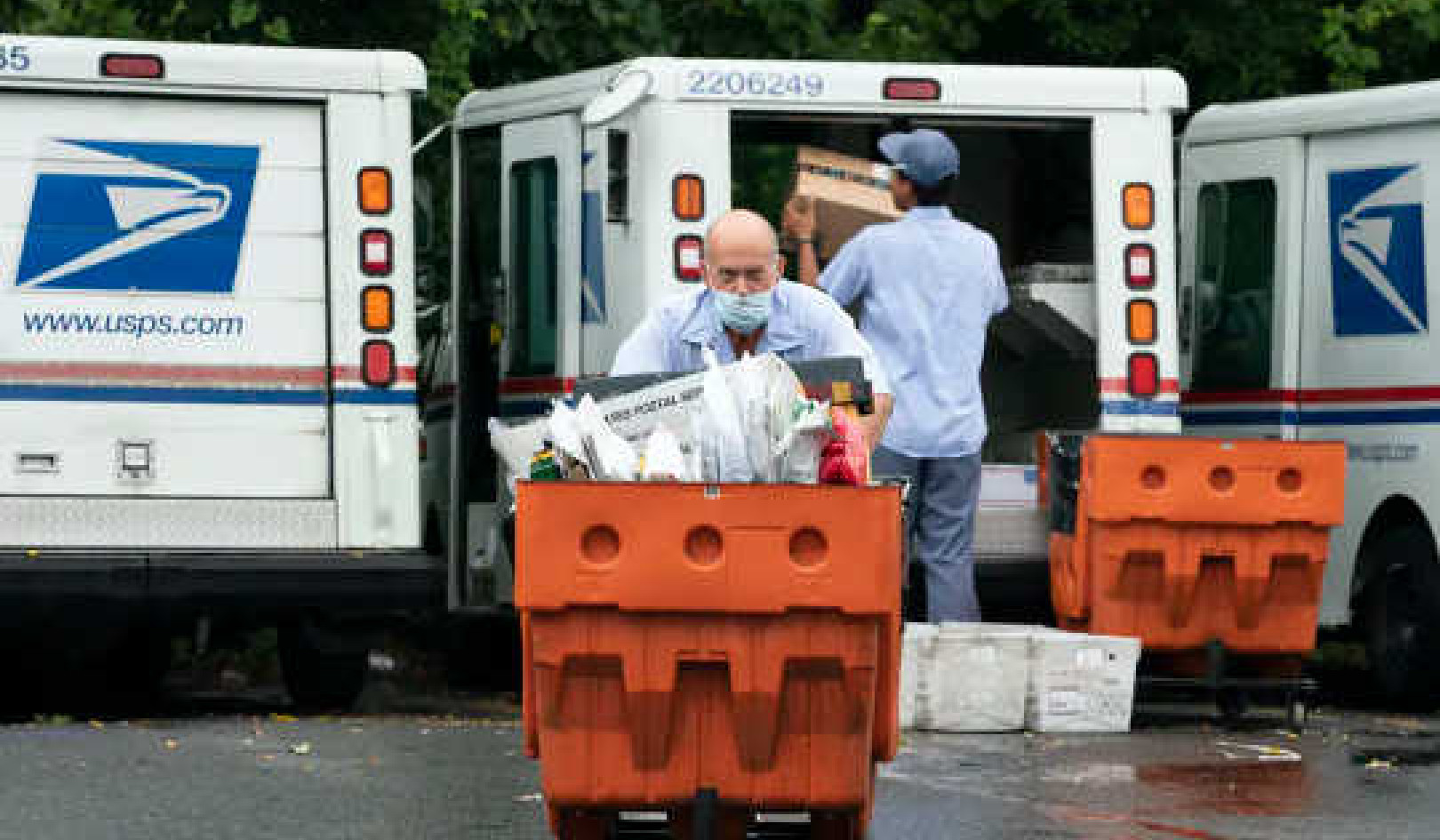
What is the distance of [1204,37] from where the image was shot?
17000mm

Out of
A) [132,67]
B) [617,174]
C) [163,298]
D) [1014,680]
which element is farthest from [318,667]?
[1014,680]

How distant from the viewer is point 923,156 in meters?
12.2

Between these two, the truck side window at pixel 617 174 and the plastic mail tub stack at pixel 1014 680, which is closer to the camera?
the plastic mail tub stack at pixel 1014 680

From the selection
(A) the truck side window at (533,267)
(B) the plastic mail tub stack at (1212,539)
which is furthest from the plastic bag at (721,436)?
(A) the truck side window at (533,267)

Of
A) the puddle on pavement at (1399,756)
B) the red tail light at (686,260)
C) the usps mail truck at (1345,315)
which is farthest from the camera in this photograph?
the usps mail truck at (1345,315)

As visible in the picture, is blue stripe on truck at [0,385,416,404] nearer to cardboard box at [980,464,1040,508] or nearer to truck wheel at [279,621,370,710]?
truck wheel at [279,621,370,710]

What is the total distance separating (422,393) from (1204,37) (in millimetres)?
4766

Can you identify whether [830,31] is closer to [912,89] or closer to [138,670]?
[912,89]

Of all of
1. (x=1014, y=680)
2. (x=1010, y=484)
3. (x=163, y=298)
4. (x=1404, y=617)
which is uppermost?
(x=163, y=298)

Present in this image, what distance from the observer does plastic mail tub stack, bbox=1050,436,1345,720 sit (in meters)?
11.6

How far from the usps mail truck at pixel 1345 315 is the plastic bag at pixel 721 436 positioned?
6.11 m

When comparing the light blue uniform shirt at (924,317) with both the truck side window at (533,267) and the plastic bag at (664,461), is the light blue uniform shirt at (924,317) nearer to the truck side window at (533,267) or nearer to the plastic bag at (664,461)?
the truck side window at (533,267)

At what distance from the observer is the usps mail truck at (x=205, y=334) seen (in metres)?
11.7

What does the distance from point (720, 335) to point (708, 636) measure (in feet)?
4.38
